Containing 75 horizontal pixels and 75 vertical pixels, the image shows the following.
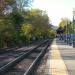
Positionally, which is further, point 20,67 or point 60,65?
point 60,65

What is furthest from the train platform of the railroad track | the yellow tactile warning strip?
the railroad track

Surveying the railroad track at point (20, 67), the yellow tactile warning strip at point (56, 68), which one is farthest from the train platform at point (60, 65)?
the railroad track at point (20, 67)

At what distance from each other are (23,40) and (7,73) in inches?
2596

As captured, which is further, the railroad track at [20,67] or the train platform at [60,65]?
the railroad track at [20,67]

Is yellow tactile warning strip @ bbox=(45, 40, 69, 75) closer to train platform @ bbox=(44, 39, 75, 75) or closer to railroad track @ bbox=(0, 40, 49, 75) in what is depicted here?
train platform @ bbox=(44, 39, 75, 75)

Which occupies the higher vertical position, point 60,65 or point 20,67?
point 60,65

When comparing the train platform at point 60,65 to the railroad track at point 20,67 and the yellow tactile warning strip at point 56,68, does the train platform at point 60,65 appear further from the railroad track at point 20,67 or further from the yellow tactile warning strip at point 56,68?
the railroad track at point 20,67

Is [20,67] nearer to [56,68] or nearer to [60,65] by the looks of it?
[60,65]

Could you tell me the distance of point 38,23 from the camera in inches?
4936

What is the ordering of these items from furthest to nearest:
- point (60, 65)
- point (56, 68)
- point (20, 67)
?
point (60, 65) → point (20, 67) → point (56, 68)

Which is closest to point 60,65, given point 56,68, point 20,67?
point 56,68

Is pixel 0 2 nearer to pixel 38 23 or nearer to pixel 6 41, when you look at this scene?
pixel 6 41

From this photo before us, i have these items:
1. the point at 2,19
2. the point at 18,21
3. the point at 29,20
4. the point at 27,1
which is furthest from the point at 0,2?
the point at 29,20

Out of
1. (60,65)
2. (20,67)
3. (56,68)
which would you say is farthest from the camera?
(60,65)
